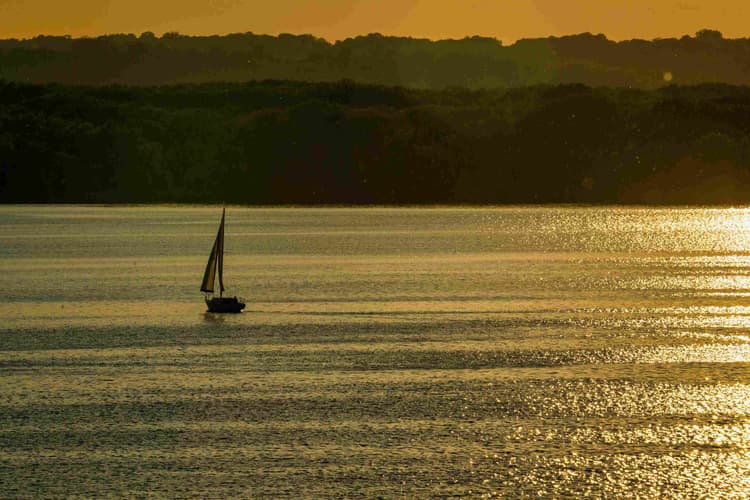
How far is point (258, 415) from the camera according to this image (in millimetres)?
31578

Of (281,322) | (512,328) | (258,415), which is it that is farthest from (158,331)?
(258,415)

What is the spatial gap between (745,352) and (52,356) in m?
23.0

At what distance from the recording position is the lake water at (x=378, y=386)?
84.5 feet

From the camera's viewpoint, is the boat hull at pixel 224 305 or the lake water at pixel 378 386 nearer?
the lake water at pixel 378 386

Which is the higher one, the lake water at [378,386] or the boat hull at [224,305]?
the boat hull at [224,305]

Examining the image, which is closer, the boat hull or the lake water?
the lake water

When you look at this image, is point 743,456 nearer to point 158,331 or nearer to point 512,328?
point 512,328

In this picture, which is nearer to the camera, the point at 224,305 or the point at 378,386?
the point at 378,386

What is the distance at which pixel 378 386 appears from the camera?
36.0 meters

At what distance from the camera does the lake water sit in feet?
84.5

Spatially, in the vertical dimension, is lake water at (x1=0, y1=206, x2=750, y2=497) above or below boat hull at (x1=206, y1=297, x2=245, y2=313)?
below

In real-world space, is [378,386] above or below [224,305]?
below

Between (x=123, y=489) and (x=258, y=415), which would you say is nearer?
(x=123, y=489)

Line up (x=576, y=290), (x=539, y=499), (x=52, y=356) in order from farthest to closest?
(x=576, y=290), (x=52, y=356), (x=539, y=499)
